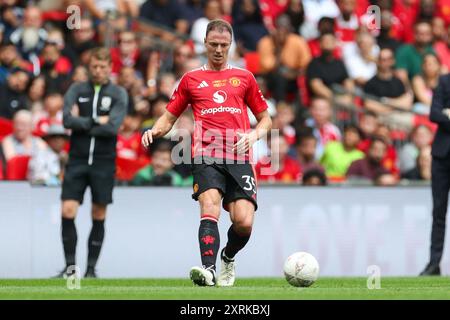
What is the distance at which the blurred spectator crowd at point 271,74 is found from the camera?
17.8 m

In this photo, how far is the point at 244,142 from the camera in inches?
Result: 441

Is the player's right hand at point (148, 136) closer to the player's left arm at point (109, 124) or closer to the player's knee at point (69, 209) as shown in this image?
the player's left arm at point (109, 124)

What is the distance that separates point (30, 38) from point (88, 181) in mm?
6171

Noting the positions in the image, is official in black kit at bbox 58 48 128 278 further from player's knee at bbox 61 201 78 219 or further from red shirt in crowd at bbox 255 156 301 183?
red shirt in crowd at bbox 255 156 301 183

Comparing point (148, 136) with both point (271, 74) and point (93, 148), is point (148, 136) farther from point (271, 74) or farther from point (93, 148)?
point (271, 74)

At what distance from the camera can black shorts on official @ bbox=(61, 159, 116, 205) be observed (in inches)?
579

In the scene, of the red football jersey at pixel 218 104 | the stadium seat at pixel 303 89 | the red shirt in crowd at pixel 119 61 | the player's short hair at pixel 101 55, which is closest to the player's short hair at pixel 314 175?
the player's short hair at pixel 101 55

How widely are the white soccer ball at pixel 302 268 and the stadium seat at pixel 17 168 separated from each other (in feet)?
19.4

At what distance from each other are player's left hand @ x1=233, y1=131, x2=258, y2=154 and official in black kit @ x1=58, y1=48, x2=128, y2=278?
3.65 metres

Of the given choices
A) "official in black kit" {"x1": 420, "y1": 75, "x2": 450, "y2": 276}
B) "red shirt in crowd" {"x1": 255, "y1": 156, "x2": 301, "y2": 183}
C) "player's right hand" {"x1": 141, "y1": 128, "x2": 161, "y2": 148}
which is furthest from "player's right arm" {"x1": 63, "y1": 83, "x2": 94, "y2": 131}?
"red shirt in crowd" {"x1": 255, "y1": 156, "x2": 301, "y2": 183}

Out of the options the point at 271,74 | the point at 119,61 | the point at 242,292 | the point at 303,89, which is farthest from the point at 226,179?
the point at 303,89

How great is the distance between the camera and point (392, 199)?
16531mm
